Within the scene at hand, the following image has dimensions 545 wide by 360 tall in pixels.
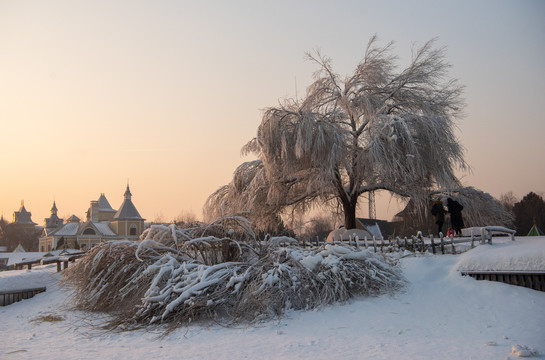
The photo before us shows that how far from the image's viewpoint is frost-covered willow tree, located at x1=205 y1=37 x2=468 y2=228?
59.1 feet

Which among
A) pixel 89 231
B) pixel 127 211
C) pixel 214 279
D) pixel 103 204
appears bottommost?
pixel 214 279

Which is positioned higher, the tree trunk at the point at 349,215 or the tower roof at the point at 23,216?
the tower roof at the point at 23,216

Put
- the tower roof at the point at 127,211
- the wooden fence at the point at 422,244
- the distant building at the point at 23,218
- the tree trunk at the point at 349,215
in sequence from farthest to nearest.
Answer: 1. the distant building at the point at 23,218
2. the tower roof at the point at 127,211
3. the tree trunk at the point at 349,215
4. the wooden fence at the point at 422,244

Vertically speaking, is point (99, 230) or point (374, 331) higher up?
point (99, 230)

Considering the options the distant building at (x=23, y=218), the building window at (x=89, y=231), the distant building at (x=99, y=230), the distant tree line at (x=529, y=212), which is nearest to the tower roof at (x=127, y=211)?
the distant building at (x=99, y=230)

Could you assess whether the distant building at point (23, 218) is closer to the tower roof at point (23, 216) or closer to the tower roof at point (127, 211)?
the tower roof at point (23, 216)

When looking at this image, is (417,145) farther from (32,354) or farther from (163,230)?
(32,354)

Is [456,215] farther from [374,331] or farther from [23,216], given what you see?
[23,216]

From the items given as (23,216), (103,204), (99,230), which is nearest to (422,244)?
(99,230)

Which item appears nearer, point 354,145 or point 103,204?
point 354,145

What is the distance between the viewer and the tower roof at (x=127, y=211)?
306 ft

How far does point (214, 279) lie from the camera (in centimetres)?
940

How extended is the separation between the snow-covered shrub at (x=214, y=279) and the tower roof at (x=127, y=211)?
85192 mm

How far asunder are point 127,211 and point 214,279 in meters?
89.2
